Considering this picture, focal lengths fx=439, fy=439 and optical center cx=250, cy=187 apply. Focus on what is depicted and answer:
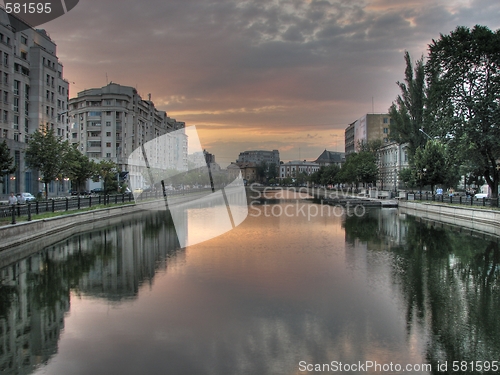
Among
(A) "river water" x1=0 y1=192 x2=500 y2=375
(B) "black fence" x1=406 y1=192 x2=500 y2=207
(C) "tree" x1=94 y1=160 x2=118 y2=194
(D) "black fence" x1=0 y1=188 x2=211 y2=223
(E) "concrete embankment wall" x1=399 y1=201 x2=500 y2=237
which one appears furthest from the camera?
(C) "tree" x1=94 y1=160 x2=118 y2=194

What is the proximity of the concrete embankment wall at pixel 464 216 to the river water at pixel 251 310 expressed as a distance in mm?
10185

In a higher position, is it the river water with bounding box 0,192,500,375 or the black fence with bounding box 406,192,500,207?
the black fence with bounding box 406,192,500,207

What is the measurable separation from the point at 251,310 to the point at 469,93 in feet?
114

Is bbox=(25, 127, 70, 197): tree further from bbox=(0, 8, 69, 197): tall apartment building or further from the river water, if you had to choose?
the river water

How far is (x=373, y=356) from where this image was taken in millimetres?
8562

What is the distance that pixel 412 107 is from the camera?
58.6 m

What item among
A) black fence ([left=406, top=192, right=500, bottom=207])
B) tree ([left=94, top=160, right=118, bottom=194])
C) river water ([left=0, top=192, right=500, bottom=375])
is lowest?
river water ([left=0, top=192, right=500, bottom=375])

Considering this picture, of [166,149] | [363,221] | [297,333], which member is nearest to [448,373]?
[297,333]

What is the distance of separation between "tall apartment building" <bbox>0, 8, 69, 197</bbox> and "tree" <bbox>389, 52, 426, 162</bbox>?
44086 millimetres

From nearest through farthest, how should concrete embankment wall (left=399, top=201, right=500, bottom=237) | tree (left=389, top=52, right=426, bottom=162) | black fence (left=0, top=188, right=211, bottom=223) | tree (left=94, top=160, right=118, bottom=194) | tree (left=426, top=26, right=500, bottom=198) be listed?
black fence (left=0, top=188, right=211, bottom=223) → concrete embankment wall (left=399, top=201, right=500, bottom=237) → tree (left=426, top=26, right=500, bottom=198) → tree (left=94, top=160, right=118, bottom=194) → tree (left=389, top=52, right=426, bottom=162)

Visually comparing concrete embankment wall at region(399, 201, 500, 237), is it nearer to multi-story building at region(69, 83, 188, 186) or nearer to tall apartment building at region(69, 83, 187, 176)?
multi-story building at region(69, 83, 188, 186)

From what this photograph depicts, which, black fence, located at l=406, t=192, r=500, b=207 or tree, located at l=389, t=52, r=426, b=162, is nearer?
black fence, located at l=406, t=192, r=500, b=207

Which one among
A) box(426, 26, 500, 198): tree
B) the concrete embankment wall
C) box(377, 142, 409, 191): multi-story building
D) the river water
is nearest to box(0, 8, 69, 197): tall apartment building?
the river water

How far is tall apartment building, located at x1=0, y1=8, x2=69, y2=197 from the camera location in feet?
173
